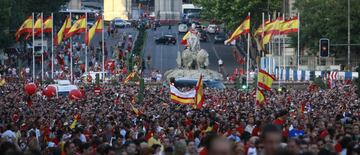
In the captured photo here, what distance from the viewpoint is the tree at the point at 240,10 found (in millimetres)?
97812

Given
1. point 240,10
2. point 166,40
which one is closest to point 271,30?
point 240,10

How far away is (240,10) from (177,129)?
7151cm

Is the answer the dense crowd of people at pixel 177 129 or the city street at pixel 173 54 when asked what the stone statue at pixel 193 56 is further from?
the dense crowd of people at pixel 177 129

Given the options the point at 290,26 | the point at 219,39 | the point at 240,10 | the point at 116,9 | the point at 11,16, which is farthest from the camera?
the point at 116,9

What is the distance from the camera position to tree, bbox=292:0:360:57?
81.9 metres

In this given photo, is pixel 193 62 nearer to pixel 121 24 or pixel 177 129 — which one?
pixel 177 129

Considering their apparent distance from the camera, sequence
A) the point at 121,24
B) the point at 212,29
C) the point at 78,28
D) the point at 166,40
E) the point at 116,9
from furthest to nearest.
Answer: the point at 116,9
the point at 121,24
the point at 212,29
the point at 166,40
the point at 78,28

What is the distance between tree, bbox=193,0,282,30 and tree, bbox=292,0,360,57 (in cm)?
1201

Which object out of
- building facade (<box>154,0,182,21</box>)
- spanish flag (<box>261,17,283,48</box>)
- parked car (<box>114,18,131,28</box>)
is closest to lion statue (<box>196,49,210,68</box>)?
Answer: spanish flag (<box>261,17,283,48</box>)

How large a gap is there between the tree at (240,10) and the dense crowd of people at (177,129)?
48909 mm

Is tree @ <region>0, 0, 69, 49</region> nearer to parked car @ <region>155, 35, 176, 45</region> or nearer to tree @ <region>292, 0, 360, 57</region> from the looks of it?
parked car @ <region>155, 35, 176, 45</region>

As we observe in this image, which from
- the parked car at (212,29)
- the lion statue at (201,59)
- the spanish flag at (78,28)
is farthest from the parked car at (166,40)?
the lion statue at (201,59)

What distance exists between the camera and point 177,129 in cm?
2702

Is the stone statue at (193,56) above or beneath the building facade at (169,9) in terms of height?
beneath
